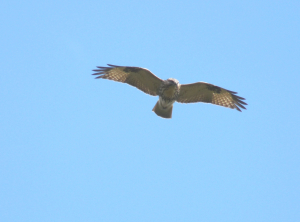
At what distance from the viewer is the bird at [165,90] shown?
41.1ft

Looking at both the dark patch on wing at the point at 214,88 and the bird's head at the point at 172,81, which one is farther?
the dark patch on wing at the point at 214,88

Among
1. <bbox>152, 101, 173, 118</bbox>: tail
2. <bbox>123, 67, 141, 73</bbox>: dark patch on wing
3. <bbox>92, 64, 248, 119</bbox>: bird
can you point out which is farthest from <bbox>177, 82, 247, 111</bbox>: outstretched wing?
<bbox>123, 67, 141, 73</bbox>: dark patch on wing

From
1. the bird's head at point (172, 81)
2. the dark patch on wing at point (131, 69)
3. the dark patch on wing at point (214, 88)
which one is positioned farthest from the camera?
the dark patch on wing at point (214, 88)

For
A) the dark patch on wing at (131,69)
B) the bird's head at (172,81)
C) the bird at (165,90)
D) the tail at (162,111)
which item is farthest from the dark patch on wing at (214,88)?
the dark patch on wing at (131,69)

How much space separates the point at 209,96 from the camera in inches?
520

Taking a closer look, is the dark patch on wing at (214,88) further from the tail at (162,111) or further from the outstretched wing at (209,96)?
the tail at (162,111)

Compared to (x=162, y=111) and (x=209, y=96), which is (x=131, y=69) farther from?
(x=209, y=96)

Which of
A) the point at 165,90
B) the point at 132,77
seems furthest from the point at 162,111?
the point at 132,77

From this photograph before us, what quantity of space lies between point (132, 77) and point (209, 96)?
2812 mm

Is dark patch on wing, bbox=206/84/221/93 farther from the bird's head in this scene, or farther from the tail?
the tail

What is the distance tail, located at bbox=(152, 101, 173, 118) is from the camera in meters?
12.7

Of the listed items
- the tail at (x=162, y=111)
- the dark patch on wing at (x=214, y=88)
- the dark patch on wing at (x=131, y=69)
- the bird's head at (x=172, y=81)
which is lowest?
the tail at (x=162, y=111)

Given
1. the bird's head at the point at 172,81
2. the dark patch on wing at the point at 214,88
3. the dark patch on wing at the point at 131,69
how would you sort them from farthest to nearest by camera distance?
the dark patch on wing at the point at 214,88 < the dark patch on wing at the point at 131,69 < the bird's head at the point at 172,81

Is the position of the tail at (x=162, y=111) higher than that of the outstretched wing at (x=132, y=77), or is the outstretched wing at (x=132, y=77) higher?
the outstretched wing at (x=132, y=77)
